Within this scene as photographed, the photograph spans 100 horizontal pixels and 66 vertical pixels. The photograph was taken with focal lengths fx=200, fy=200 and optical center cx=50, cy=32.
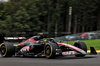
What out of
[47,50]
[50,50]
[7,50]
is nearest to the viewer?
[50,50]

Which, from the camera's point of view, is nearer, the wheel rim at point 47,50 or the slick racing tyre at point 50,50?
the slick racing tyre at point 50,50

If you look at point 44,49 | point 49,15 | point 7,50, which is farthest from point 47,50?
point 49,15

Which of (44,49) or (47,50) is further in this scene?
(44,49)

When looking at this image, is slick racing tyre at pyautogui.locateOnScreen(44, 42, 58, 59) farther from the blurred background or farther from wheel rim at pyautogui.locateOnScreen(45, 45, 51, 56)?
the blurred background

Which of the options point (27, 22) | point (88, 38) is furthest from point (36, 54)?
point (27, 22)

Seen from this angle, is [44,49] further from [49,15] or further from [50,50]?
[49,15]

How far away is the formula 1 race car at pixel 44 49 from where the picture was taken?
340 inches

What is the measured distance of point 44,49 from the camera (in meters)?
9.07

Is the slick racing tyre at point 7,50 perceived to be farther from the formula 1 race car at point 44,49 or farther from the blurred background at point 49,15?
the blurred background at point 49,15

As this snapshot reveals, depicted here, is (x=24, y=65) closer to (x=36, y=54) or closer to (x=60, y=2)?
(x=36, y=54)

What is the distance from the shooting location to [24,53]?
1012cm

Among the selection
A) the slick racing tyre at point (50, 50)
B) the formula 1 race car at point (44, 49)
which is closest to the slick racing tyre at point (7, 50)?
the formula 1 race car at point (44, 49)

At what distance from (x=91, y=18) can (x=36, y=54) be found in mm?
45634

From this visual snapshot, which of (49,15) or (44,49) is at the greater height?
(49,15)
